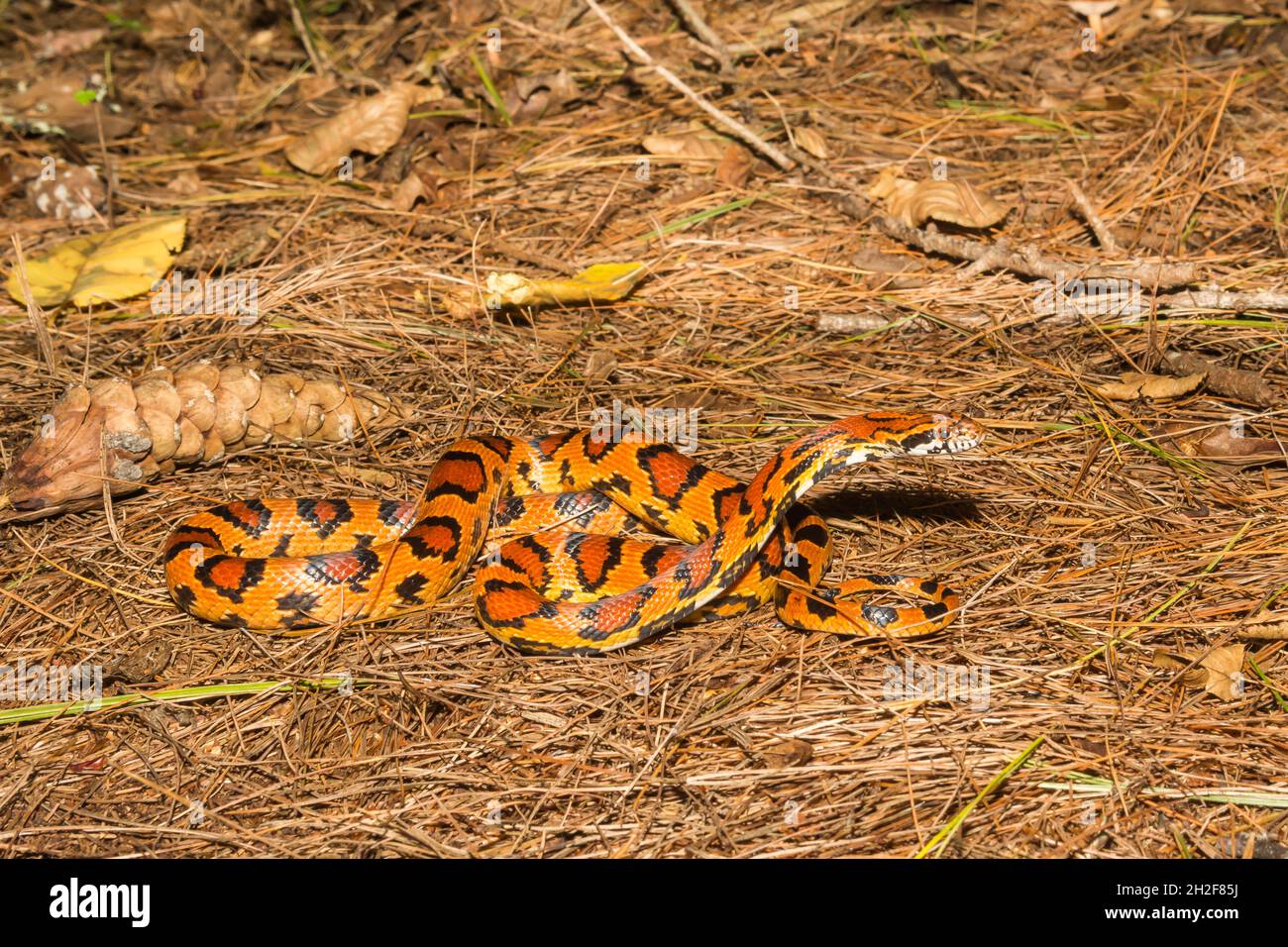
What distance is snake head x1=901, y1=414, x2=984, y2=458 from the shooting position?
16.3 feet

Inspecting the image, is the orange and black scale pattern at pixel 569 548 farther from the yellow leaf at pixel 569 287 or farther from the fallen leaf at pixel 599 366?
the yellow leaf at pixel 569 287

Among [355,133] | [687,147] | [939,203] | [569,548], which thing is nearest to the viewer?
[569,548]

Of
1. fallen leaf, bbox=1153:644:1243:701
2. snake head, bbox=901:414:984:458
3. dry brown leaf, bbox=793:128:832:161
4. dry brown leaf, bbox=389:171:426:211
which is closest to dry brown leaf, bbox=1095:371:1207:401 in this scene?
snake head, bbox=901:414:984:458

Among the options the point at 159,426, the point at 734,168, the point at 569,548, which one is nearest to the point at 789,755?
the point at 569,548

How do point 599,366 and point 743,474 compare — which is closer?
point 743,474

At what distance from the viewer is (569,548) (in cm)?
549

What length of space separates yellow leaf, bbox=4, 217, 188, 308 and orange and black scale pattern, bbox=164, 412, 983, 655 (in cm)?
213

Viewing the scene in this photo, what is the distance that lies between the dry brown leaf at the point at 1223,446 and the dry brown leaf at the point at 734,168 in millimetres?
3314

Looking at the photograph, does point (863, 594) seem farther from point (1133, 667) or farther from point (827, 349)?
point (827, 349)

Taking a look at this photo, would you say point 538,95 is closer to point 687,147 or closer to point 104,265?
point 687,147

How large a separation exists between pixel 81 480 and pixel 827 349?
404cm

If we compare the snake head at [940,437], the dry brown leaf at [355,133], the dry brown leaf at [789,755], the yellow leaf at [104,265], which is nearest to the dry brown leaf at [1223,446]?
the snake head at [940,437]

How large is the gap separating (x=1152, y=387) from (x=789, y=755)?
9.90 ft

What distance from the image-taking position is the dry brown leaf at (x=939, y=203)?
6.62 m
